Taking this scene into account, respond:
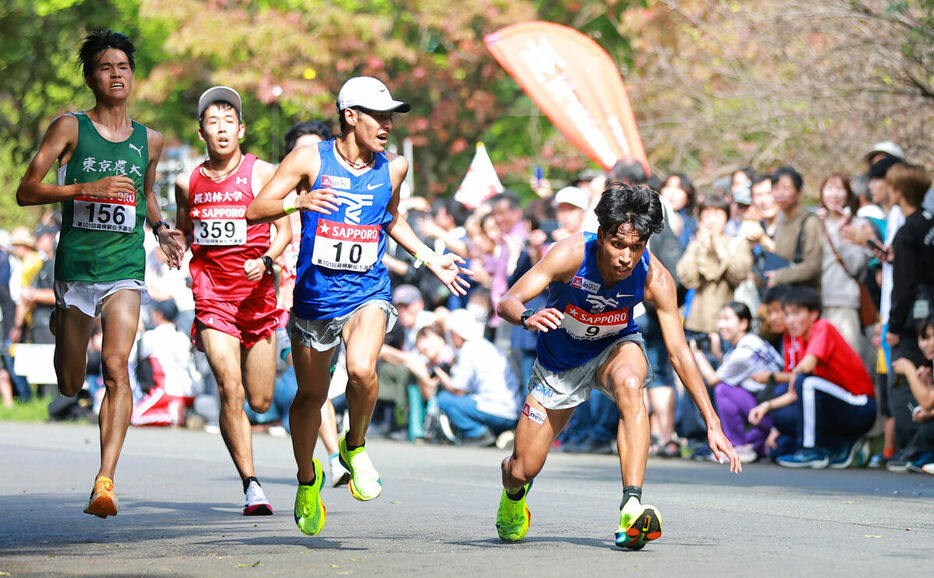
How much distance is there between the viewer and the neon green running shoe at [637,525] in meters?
7.21

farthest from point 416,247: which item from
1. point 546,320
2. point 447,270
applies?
point 546,320

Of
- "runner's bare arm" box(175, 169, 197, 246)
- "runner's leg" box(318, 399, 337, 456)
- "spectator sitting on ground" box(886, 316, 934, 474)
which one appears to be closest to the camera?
Result: "runner's bare arm" box(175, 169, 197, 246)

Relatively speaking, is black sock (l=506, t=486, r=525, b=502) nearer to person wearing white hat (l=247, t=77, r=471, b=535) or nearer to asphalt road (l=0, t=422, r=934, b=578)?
asphalt road (l=0, t=422, r=934, b=578)

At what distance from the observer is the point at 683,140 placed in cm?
2331

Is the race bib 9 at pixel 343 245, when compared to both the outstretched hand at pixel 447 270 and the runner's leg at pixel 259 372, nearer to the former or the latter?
the outstretched hand at pixel 447 270

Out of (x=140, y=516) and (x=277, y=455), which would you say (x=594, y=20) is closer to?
(x=277, y=455)

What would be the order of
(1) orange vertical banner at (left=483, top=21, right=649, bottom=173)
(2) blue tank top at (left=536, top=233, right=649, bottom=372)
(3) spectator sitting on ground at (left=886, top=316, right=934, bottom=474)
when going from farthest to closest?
1. (1) orange vertical banner at (left=483, top=21, right=649, bottom=173)
2. (3) spectator sitting on ground at (left=886, top=316, right=934, bottom=474)
3. (2) blue tank top at (left=536, top=233, right=649, bottom=372)

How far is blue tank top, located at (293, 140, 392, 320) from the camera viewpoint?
8070mm

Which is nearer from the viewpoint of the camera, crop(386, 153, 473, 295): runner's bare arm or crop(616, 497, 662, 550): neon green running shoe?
crop(616, 497, 662, 550): neon green running shoe

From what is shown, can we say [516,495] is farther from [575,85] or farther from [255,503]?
[575,85]

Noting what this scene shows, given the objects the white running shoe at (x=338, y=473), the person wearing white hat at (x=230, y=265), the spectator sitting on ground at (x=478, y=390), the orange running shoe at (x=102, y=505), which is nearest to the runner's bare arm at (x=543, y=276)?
the person wearing white hat at (x=230, y=265)

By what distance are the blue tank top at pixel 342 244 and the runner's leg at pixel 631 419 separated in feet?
4.58

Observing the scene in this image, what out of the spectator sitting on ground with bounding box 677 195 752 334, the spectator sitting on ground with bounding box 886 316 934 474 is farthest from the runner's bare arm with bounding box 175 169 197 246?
the spectator sitting on ground with bounding box 886 316 934 474

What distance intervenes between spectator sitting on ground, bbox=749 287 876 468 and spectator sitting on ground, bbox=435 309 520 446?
329 centimetres
